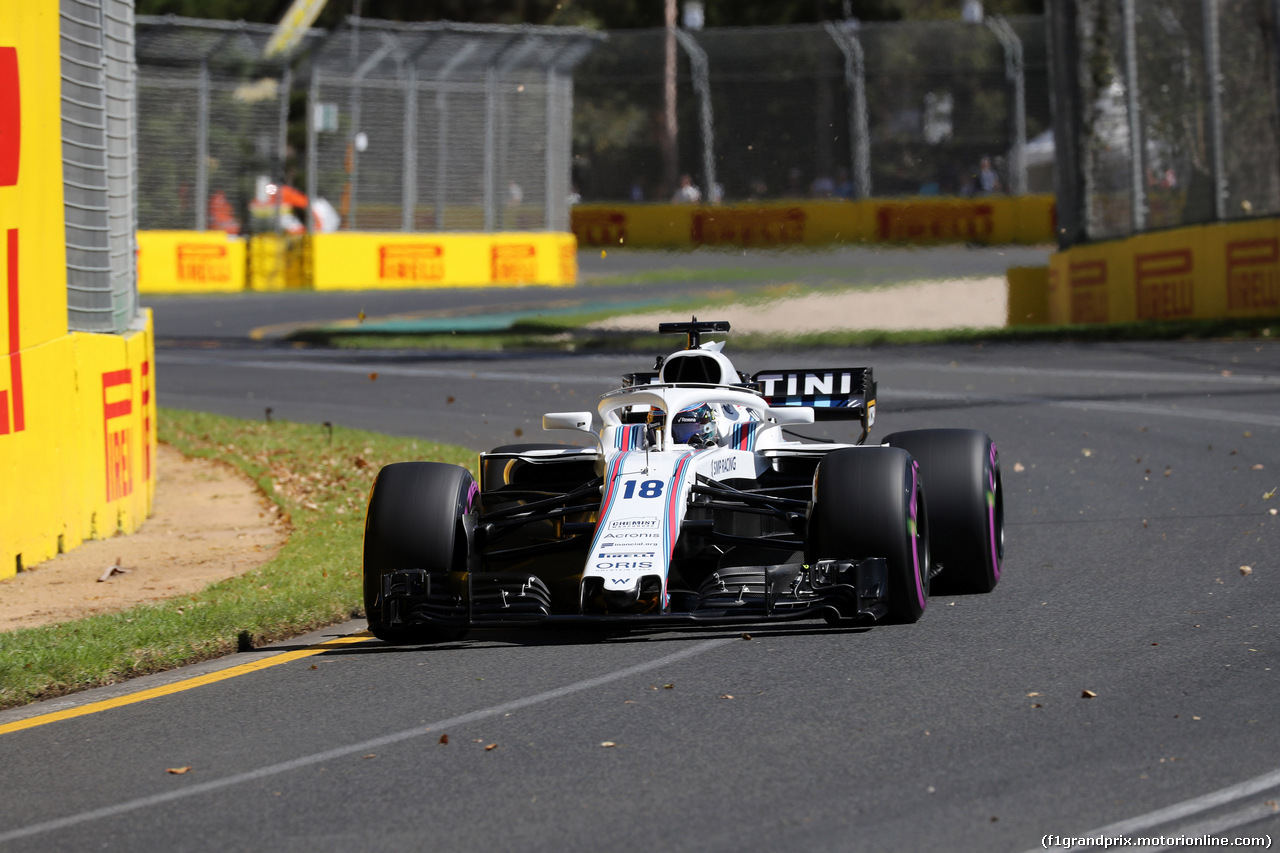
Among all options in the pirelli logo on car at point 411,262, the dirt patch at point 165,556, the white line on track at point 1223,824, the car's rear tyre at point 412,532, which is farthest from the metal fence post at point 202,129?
the white line on track at point 1223,824

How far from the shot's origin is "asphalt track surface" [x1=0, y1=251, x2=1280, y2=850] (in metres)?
4.67

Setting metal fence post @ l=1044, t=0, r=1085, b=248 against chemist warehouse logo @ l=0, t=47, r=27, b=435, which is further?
metal fence post @ l=1044, t=0, r=1085, b=248

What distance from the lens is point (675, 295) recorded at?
31219mm

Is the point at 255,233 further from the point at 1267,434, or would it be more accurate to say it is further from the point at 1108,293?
the point at 1267,434

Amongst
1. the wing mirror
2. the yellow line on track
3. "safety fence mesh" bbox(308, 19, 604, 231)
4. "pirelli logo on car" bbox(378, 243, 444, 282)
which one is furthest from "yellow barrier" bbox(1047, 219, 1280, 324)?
"pirelli logo on car" bbox(378, 243, 444, 282)

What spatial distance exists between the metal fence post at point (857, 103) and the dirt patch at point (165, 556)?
2807cm

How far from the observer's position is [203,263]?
34719 mm

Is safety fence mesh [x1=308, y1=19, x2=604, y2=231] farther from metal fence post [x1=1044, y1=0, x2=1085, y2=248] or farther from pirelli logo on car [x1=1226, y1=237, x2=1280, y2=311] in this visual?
pirelli logo on car [x1=1226, y1=237, x2=1280, y2=311]

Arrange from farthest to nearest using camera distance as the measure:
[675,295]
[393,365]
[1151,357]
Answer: [675,295] < [393,365] < [1151,357]

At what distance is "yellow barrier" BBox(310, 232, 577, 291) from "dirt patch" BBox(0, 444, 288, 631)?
21.8 meters

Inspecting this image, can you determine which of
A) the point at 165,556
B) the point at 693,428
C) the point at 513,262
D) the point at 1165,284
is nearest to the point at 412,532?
the point at 693,428

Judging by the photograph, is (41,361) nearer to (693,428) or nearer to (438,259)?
(693,428)

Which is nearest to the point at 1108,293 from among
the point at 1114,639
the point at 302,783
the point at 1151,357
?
the point at 1151,357

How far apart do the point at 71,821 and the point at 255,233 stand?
31.3 meters
